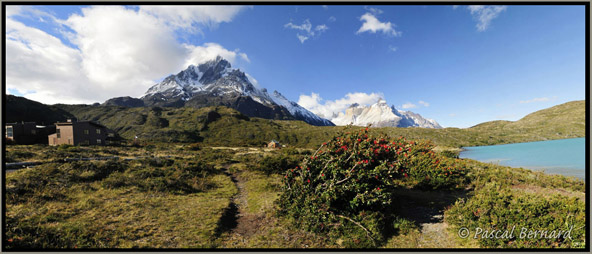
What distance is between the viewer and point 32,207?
372 inches

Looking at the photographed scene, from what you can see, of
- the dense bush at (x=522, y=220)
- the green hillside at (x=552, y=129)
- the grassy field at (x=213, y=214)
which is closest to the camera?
the dense bush at (x=522, y=220)

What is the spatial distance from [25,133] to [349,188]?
76.0 meters

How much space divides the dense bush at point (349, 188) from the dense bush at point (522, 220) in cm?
265

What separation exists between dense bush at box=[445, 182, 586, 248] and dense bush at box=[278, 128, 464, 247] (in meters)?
2.65

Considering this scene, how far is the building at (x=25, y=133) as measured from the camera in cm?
4259

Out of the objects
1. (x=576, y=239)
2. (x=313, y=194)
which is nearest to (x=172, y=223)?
(x=313, y=194)

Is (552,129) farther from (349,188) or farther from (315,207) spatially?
(315,207)

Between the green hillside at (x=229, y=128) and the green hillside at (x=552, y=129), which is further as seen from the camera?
the green hillside at (x=552, y=129)

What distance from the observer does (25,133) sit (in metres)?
45.9

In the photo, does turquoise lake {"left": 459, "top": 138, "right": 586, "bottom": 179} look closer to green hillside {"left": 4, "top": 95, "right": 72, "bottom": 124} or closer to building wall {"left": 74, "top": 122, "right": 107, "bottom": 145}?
building wall {"left": 74, "top": 122, "right": 107, "bottom": 145}

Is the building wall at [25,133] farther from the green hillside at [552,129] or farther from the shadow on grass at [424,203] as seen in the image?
the green hillside at [552,129]

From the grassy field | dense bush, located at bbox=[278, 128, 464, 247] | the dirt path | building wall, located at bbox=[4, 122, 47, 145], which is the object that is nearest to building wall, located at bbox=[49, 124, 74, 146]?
building wall, located at bbox=[4, 122, 47, 145]

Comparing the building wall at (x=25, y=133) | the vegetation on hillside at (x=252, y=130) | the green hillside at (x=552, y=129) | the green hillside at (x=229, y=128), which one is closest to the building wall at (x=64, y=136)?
the building wall at (x=25, y=133)

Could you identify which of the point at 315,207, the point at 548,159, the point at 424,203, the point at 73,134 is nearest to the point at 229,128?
the point at 73,134
